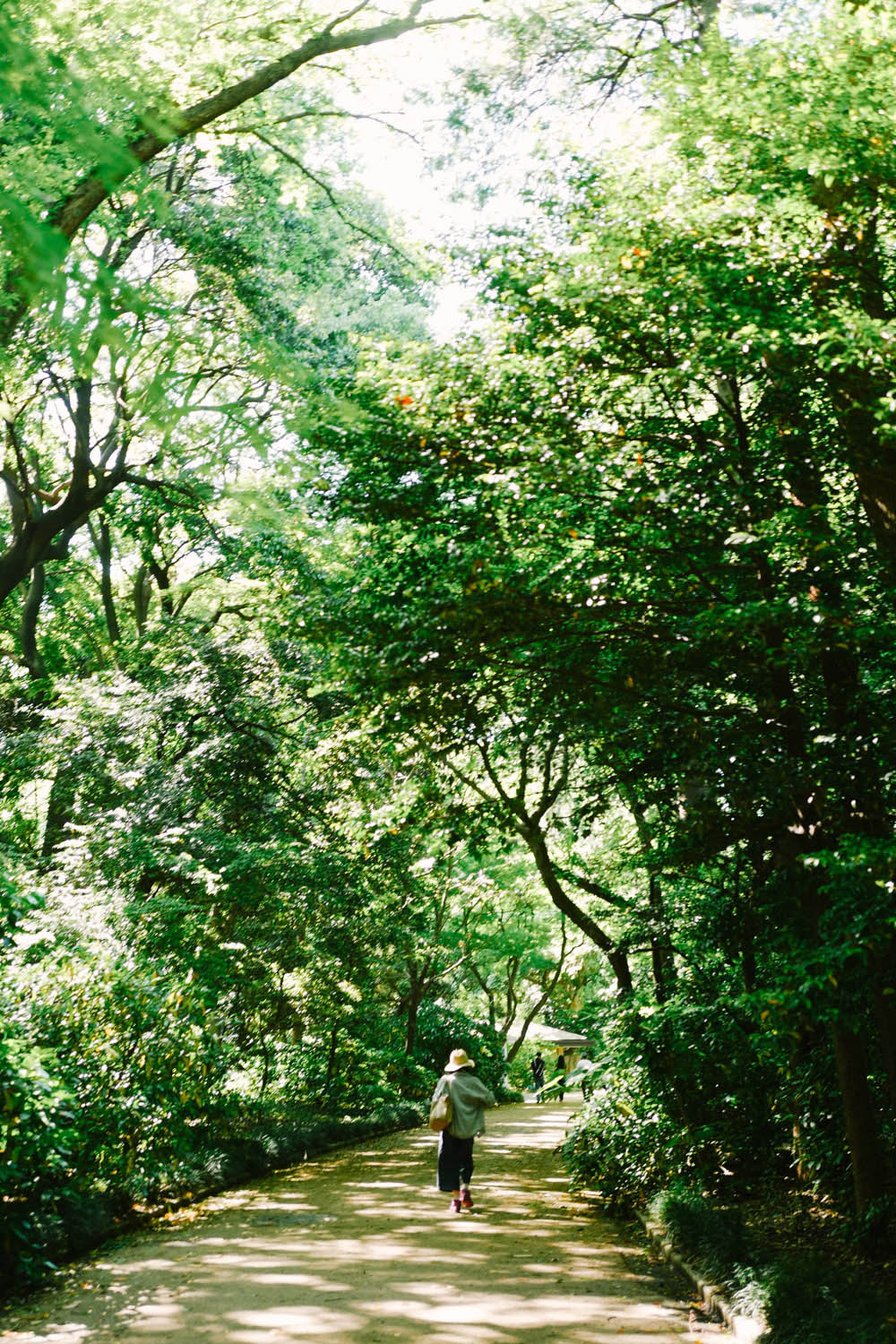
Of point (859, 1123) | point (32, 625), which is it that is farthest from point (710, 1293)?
point (32, 625)

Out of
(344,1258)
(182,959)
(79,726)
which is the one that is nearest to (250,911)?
(182,959)

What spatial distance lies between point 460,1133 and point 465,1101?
0.97 ft

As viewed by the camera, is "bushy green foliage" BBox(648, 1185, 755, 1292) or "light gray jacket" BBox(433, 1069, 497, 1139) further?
"light gray jacket" BBox(433, 1069, 497, 1139)

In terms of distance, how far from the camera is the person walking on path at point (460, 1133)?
33.3ft

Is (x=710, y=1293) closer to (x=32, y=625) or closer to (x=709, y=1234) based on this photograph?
(x=709, y=1234)

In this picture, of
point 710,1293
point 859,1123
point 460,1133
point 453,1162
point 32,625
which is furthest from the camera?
point 32,625

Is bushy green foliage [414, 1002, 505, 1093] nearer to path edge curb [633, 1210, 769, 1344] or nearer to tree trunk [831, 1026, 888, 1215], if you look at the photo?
path edge curb [633, 1210, 769, 1344]

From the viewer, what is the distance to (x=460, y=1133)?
10156mm

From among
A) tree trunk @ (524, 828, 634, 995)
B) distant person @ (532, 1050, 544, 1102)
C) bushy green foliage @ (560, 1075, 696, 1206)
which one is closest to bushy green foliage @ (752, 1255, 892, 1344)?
bushy green foliage @ (560, 1075, 696, 1206)

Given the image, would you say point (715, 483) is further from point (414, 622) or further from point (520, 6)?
point (520, 6)

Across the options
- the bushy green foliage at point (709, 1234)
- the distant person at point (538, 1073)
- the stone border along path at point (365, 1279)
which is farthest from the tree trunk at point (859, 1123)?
the distant person at point (538, 1073)

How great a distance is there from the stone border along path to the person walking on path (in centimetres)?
29

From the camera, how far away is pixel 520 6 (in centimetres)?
1084

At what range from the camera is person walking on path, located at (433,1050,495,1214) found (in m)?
10.1
